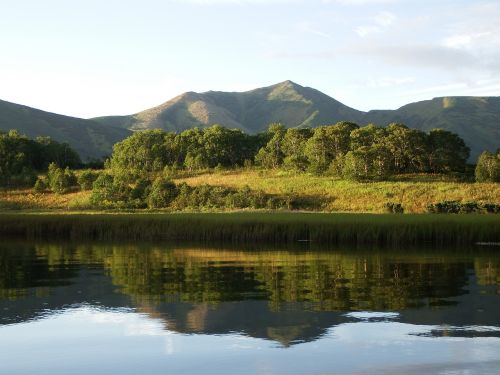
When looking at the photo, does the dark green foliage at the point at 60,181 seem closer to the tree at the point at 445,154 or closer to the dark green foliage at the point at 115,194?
the dark green foliage at the point at 115,194

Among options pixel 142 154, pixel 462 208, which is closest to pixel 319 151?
pixel 142 154

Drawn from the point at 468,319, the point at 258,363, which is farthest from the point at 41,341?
the point at 468,319

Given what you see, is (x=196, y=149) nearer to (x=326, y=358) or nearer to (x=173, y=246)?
(x=173, y=246)

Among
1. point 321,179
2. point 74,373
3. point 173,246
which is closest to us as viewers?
point 74,373

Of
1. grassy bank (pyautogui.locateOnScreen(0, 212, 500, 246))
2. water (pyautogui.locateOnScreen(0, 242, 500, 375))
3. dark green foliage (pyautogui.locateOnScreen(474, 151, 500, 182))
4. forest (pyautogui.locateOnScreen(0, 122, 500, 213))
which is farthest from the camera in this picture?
dark green foliage (pyautogui.locateOnScreen(474, 151, 500, 182))

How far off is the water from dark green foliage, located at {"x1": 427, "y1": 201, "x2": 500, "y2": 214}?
3287cm

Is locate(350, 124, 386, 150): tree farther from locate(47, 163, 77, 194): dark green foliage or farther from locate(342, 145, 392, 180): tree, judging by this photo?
locate(47, 163, 77, 194): dark green foliage

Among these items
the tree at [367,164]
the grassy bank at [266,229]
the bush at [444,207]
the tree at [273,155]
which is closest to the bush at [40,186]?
the tree at [273,155]

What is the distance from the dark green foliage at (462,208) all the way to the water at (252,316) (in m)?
32.9

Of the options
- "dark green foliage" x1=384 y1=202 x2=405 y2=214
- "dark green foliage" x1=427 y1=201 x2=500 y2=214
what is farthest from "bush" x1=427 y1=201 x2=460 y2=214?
"dark green foliage" x1=384 y1=202 x2=405 y2=214

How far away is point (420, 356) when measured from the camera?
45.1ft

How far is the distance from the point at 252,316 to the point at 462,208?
51.1m

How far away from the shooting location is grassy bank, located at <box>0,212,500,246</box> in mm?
40719

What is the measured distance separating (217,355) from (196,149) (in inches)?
4133
